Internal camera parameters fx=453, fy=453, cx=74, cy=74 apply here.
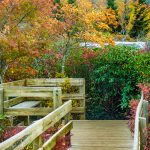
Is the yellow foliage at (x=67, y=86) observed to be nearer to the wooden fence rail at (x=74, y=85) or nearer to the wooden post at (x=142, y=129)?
the wooden fence rail at (x=74, y=85)

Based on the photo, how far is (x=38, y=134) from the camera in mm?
6910

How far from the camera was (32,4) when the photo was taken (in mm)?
13164

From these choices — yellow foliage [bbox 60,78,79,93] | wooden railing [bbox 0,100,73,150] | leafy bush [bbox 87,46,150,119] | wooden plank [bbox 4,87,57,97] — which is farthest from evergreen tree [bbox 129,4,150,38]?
wooden railing [bbox 0,100,73,150]

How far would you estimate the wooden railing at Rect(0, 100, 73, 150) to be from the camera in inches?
227

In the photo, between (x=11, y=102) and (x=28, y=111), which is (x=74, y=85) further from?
(x=28, y=111)

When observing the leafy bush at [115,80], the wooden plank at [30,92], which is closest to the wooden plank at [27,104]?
the wooden plank at [30,92]

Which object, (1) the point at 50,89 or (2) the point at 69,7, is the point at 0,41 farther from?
(2) the point at 69,7

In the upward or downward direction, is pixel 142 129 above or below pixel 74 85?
below

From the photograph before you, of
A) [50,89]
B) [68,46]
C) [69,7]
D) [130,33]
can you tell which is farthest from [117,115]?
[130,33]

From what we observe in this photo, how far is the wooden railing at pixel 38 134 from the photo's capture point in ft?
18.9

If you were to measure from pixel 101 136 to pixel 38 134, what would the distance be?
411 centimetres

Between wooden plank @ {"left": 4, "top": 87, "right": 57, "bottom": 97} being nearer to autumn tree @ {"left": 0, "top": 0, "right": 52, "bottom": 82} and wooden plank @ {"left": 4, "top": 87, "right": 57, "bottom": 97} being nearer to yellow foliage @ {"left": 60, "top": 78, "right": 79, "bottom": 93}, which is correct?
autumn tree @ {"left": 0, "top": 0, "right": 52, "bottom": 82}

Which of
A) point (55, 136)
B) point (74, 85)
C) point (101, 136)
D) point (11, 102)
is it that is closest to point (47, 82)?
point (74, 85)

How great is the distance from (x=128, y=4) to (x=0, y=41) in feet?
95.8
